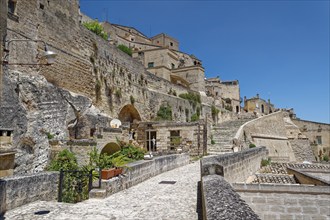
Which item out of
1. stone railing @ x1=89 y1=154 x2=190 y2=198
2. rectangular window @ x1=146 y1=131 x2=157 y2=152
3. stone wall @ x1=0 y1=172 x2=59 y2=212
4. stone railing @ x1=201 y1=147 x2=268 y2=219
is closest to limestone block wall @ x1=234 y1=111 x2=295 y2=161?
rectangular window @ x1=146 y1=131 x2=157 y2=152

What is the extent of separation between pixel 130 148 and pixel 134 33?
133 feet

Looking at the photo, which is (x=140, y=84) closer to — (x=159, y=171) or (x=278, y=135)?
(x=159, y=171)

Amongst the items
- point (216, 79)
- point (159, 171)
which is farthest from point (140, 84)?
point (216, 79)

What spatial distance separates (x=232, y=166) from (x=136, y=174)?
11.8 ft

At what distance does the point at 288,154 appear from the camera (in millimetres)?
35094

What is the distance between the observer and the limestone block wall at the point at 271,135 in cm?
2845

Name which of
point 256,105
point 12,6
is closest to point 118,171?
point 12,6

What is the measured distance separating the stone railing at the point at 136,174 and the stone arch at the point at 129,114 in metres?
10.2

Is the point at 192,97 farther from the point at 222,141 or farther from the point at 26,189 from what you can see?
the point at 26,189

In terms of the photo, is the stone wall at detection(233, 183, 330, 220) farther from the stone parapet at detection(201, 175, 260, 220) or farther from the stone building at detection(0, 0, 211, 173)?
the stone building at detection(0, 0, 211, 173)

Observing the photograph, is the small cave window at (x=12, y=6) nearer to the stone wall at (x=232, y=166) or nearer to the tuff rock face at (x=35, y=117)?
the tuff rock face at (x=35, y=117)

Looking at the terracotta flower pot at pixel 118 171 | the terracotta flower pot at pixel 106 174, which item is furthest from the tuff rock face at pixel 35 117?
the terracotta flower pot at pixel 106 174

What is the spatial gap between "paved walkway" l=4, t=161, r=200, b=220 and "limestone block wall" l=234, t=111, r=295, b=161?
62.3ft

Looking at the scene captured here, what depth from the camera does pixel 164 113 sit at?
27.6m
